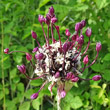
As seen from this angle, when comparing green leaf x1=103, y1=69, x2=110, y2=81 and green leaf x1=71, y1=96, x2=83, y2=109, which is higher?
green leaf x1=103, y1=69, x2=110, y2=81

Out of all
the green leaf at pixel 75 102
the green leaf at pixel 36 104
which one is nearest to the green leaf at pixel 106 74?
the green leaf at pixel 75 102

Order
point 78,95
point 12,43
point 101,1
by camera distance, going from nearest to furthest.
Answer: point 101,1 < point 78,95 < point 12,43

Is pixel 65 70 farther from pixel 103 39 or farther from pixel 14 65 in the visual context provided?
pixel 14 65

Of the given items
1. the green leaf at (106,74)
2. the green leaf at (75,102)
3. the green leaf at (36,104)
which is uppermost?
the green leaf at (106,74)

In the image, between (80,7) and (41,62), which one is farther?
(80,7)

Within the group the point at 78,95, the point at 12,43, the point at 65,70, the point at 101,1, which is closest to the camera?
the point at 65,70

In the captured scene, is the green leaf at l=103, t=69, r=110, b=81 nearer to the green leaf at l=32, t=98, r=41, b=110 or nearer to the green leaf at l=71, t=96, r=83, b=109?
the green leaf at l=71, t=96, r=83, b=109

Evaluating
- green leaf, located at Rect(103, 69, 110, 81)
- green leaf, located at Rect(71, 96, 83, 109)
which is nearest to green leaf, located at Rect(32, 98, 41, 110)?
green leaf, located at Rect(71, 96, 83, 109)

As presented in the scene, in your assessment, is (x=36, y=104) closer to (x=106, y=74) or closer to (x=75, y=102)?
(x=75, y=102)

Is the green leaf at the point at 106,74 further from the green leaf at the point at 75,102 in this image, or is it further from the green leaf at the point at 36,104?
the green leaf at the point at 36,104

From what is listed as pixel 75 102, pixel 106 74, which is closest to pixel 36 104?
pixel 75 102

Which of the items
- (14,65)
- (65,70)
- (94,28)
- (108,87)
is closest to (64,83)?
(65,70)
